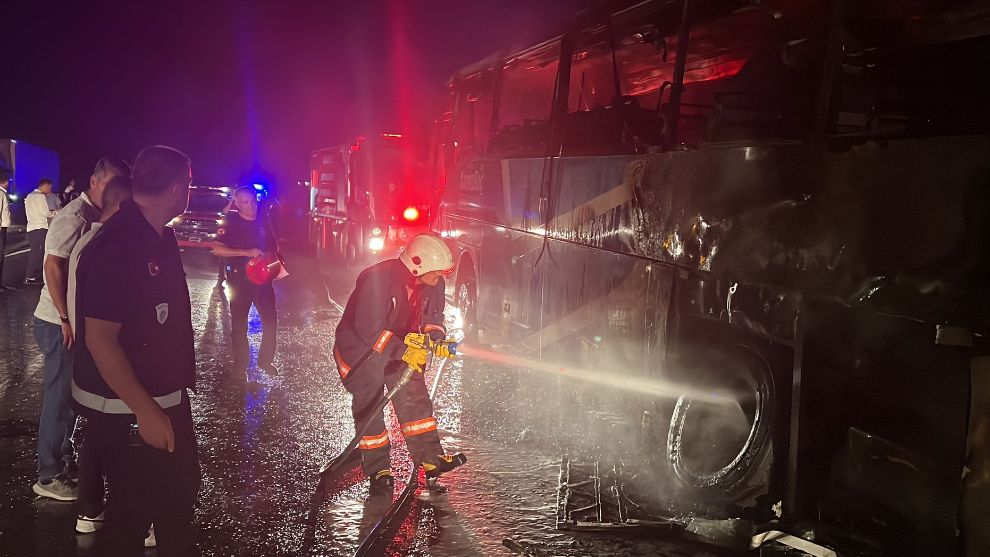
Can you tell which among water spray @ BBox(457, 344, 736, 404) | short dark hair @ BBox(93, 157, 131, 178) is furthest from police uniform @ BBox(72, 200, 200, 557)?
water spray @ BBox(457, 344, 736, 404)

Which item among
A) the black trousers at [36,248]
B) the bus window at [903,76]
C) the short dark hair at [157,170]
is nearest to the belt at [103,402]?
the short dark hair at [157,170]

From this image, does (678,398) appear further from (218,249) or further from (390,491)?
(218,249)

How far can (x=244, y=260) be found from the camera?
7.20m

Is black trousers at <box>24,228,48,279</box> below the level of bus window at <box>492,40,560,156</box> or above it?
below

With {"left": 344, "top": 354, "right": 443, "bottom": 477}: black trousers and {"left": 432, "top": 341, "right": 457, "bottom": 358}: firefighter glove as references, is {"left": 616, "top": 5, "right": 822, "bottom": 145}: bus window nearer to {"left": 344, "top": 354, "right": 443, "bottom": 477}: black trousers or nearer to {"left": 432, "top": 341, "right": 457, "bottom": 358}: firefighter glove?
{"left": 432, "top": 341, "right": 457, "bottom": 358}: firefighter glove

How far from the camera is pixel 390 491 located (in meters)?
4.75

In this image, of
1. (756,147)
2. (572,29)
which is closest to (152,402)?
(756,147)

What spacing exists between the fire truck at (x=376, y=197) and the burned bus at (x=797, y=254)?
33.9ft

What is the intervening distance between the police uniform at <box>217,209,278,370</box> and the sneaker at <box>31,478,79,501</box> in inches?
116

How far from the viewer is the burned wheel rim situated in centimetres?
415

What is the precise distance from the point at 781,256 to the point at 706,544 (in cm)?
172

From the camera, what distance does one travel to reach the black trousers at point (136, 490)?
8.84 ft

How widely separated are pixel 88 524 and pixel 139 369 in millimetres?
1811

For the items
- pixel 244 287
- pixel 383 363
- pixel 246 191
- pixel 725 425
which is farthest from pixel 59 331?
pixel 725 425
